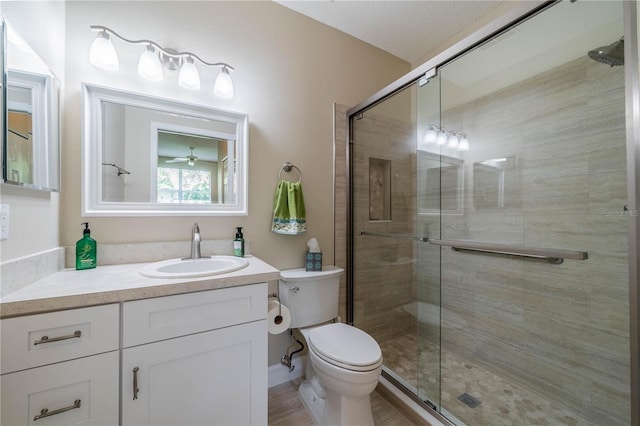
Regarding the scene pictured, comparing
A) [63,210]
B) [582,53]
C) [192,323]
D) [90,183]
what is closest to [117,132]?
[90,183]

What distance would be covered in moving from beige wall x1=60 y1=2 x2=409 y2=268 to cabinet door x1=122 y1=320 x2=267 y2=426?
64 cm

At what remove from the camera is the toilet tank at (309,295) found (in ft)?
5.01

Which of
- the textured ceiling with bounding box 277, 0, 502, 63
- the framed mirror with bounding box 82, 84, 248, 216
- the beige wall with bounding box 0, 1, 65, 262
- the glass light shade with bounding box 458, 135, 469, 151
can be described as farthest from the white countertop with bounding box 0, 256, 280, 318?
the textured ceiling with bounding box 277, 0, 502, 63

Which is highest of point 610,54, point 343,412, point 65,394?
point 610,54

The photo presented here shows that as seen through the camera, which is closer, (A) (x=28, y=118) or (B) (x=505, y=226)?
(A) (x=28, y=118)

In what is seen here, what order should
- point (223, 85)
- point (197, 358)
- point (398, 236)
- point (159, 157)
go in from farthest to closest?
point (398, 236)
point (223, 85)
point (159, 157)
point (197, 358)

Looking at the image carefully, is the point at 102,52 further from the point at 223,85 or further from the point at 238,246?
the point at 238,246

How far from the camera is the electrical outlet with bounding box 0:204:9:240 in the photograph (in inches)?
31.0

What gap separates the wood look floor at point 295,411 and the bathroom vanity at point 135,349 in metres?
0.36

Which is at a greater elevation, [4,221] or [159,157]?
[159,157]

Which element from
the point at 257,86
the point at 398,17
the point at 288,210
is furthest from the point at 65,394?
the point at 398,17

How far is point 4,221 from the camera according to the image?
802 mm

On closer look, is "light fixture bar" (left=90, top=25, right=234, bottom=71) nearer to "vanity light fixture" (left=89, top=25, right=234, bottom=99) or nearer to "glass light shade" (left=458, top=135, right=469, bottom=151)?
"vanity light fixture" (left=89, top=25, right=234, bottom=99)

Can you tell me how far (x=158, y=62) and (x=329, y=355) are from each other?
5.80 ft
